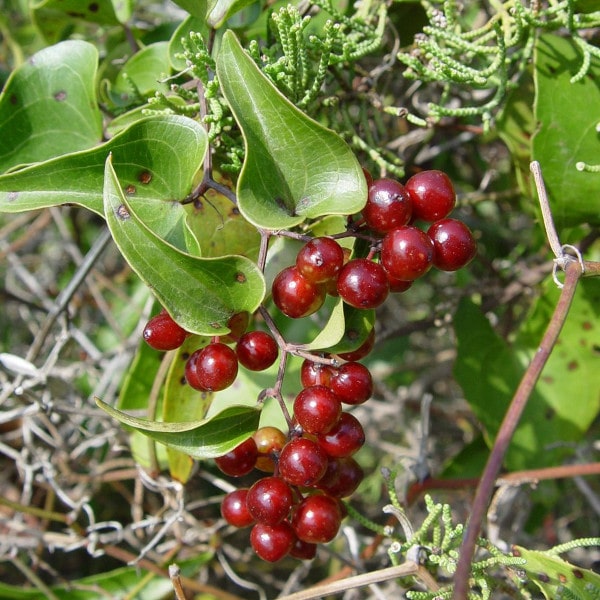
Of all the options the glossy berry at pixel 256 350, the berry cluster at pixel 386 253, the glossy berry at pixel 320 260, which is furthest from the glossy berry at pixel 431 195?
the glossy berry at pixel 256 350

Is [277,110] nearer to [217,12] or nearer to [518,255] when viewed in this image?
[217,12]

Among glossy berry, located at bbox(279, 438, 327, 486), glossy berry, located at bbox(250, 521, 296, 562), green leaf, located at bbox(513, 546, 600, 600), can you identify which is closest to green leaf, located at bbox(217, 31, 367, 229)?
glossy berry, located at bbox(279, 438, 327, 486)

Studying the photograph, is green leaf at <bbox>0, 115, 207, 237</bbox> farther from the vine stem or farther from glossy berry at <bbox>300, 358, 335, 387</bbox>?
the vine stem

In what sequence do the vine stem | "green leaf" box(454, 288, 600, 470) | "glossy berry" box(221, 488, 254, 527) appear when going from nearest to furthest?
the vine stem
"glossy berry" box(221, 488, 254, 527)
"green leaf" box(454, 288, 600, 470)

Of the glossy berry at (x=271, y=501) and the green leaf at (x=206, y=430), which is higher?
the green leaf at (x=206, y=430)

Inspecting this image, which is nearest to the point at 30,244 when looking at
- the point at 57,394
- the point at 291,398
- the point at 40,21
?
the point at 57,394

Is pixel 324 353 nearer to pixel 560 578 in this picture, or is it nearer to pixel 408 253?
pixel 408 253

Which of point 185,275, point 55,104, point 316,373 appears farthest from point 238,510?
point 55,104

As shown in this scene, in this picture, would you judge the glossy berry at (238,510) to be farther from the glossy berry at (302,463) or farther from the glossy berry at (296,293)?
the glossy berry at (296,293)
